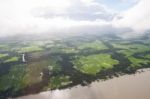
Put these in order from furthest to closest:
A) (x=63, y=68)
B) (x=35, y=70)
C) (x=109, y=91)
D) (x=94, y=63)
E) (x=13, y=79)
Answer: (x=94, y=63) < (x=63, y=68) < (x=35, y=70) < (x=13, y=79) < (x=109, y=91)

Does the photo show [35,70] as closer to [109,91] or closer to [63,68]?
[63,68]

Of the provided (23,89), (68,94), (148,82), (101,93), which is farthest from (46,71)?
(148,82)

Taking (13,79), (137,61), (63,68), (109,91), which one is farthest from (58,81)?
(137,61)

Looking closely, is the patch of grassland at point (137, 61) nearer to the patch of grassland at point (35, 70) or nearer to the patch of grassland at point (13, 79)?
the patch of grassland at point (35, 70)

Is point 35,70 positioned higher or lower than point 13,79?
higher

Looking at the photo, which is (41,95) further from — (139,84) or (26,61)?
(26,61)

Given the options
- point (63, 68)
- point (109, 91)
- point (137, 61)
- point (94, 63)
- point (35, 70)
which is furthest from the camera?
point (137, 61)

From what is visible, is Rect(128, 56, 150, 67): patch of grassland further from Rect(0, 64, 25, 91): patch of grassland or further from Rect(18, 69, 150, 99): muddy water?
Rect(0, 64, 25, 91): patch of grassland

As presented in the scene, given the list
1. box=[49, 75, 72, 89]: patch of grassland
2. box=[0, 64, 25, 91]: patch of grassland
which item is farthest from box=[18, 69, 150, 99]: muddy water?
box=[0, 64, 25, 91]: patch of grassland

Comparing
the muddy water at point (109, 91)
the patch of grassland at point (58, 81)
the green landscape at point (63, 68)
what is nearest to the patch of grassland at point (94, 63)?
the green landscape at point (63, 68)
